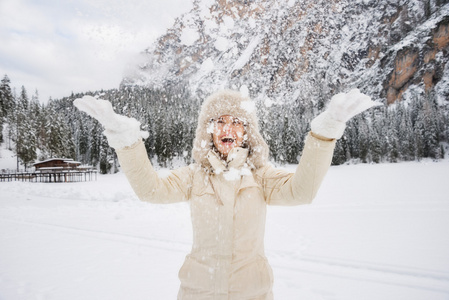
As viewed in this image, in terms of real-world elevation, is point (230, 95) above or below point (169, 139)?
below

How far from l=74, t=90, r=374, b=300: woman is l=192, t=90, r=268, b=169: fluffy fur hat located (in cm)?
3

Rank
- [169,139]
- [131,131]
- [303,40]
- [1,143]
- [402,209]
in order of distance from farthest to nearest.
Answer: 1. [303,40]
2. [1,143]
3. [169,139]
4. [402,209]
5. [131,131]

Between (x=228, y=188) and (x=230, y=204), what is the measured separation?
0.13 metres

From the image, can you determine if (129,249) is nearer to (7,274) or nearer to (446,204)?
(7,274)

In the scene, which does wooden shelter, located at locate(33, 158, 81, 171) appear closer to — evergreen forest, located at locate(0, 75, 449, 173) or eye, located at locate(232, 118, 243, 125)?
evergreen forest, located at locate(0, 75, 449, 173)

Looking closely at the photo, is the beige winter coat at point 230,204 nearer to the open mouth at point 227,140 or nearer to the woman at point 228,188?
the woman at point 228,188

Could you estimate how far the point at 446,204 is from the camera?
10.5m

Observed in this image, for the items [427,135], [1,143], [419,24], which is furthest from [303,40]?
[1,143]

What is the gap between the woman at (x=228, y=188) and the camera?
1.65 metres

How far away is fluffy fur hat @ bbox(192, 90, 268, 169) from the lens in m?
2.21

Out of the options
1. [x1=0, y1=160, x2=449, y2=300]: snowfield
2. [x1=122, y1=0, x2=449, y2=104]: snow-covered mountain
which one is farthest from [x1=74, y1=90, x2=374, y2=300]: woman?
[x1=122, y1=0, x2=449, y2=104]: snow-covered mountain

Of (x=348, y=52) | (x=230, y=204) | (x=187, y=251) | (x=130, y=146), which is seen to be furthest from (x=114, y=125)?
(x=348, y=52)

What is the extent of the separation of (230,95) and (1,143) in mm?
80173

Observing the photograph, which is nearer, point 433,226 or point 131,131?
point 131,131
